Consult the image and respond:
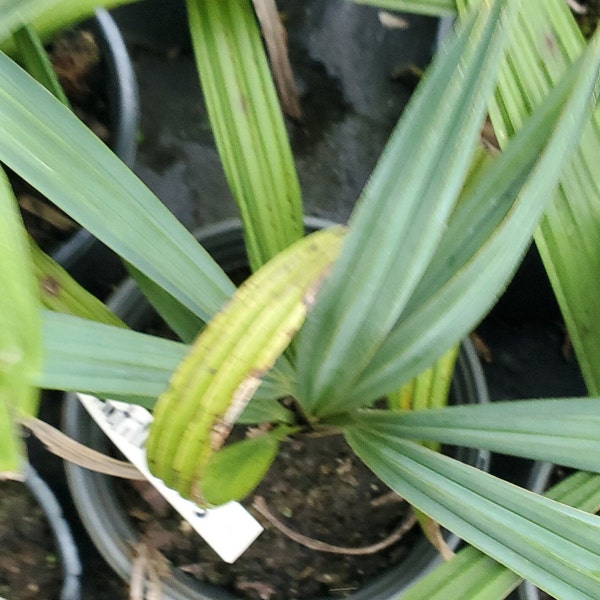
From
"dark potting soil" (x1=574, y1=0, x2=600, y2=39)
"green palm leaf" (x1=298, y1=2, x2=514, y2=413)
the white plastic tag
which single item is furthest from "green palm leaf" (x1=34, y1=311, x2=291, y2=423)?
"dark potting soil" (x1=574, y1=0, x2=600, y2=39)

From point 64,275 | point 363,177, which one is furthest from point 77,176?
point 363,177

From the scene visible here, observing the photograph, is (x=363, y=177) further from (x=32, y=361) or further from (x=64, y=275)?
(x=32, y=361)

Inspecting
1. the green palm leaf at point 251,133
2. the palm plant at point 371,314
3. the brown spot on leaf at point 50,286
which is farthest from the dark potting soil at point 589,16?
the brown spot on leaf at point 50,286

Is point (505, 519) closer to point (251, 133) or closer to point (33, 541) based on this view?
point (251, 133)

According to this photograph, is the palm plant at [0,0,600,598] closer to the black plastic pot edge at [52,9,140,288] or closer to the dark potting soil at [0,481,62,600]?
the black plastic pot edge at [52,9,140,288]

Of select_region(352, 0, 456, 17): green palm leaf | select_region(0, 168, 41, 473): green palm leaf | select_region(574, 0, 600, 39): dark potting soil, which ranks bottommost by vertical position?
select_region(0, 168, 41, 473): green palm leaf

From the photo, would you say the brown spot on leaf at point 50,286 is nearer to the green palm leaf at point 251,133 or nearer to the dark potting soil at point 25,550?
the green palm leaf at point 251,133

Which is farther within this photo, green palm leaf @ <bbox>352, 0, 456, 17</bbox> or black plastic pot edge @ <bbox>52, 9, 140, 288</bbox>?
black plastic pot edge @ <bbox>52, 9, 140, 288</bbox>
